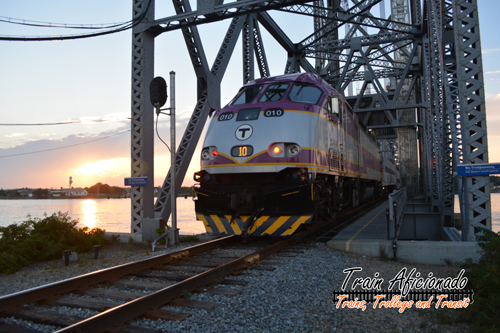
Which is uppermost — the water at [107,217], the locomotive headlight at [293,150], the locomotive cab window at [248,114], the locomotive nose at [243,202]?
the locomotive cab window at [248,114]

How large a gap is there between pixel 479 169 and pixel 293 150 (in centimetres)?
366

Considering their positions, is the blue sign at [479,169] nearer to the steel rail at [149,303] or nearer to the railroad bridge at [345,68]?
the railroad bridge at [345,68]

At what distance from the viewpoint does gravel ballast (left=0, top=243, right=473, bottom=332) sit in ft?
11.7

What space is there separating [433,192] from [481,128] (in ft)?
38.6

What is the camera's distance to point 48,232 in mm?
8914

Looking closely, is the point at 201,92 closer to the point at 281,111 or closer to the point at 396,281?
the point at 281,111

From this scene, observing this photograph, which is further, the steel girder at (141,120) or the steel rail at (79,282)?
the steel girder at (141,120)

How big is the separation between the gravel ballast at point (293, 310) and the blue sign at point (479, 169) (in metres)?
2.13

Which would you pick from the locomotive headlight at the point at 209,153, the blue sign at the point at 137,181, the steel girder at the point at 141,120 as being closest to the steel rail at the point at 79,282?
the locomotive headlight at the point at 209,153

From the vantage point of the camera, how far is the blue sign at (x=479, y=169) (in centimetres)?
690

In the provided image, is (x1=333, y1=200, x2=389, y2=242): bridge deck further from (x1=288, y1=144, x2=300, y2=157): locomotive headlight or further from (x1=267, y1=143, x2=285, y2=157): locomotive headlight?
(x1=267, y1=143, x2=285, y2=157): locomotive headlight

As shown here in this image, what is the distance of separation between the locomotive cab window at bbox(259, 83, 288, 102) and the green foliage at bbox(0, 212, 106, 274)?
572 cm

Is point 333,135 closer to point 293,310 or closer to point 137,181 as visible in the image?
point 293,310

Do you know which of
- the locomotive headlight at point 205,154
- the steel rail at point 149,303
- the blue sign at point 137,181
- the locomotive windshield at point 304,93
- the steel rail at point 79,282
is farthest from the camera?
the blue sign at point 137,181
